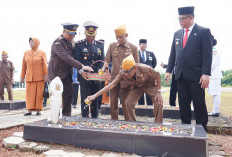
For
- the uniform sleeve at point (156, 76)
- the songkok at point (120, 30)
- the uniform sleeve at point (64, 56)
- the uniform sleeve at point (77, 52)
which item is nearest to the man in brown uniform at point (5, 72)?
the uniform sleeve at point (77, 52)

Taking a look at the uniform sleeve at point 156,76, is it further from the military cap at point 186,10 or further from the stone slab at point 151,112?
the stone slab at point 151,112

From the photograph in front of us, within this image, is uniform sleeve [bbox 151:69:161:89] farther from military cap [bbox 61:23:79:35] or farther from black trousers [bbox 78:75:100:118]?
military cap [bbox 61:23:79:35]

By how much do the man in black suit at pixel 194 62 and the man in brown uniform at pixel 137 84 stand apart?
0.46m

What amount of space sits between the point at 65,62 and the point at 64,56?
0.75 feet

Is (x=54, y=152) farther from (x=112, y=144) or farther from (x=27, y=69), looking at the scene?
(x=27, y=69)

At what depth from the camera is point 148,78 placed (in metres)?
4.45

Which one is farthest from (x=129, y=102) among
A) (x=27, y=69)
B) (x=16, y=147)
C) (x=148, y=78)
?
(x=27, y=69)

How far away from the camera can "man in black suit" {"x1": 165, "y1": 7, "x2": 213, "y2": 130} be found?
13.5ft

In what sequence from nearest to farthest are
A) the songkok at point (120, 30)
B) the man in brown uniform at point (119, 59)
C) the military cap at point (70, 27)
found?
1. the songkok at point (120, 30)
2. the man in brown uniform at point (119, 59)
3. the military cap at point (70, 27)

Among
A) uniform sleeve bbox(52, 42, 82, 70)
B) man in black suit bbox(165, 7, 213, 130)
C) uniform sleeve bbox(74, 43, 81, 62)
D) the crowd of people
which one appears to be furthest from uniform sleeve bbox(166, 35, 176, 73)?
uniform sleeve bbox(74, 43, 81, 62)

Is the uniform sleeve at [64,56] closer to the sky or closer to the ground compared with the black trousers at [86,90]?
closer to the sky

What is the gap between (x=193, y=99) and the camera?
4.24m

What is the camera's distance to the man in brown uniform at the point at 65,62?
4.92 m

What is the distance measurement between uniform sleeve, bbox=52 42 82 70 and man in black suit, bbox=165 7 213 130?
6.80 ft
